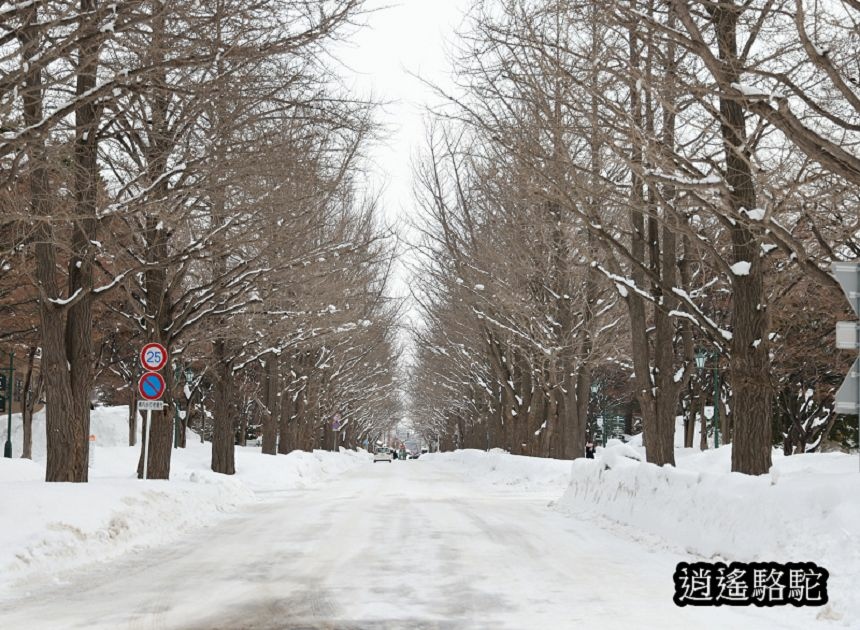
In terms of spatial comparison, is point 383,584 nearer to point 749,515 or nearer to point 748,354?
point 749,515

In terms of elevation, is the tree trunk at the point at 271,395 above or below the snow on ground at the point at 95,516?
above

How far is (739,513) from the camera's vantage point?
9.88m

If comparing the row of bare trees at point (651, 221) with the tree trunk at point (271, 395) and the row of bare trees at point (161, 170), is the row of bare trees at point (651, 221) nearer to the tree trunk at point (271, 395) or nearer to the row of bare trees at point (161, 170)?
the row of bare trees at point (161, 170)

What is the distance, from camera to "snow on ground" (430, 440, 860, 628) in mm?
7800

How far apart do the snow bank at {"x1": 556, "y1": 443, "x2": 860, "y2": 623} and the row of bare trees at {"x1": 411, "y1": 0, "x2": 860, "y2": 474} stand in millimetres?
1773

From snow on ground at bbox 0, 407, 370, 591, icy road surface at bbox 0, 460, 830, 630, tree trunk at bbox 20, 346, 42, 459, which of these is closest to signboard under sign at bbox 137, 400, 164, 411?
snow on ground at bbox 0, 407, 370, 591

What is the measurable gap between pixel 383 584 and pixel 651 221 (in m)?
12.5

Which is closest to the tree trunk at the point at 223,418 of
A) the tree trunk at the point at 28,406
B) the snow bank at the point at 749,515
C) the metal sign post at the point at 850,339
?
the tree trunk at the point at 28,406

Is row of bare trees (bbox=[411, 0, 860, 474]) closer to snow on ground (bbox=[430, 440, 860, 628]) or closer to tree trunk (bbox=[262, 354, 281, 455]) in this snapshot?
snow on ground (bbox=[430, 440, 860, 628])

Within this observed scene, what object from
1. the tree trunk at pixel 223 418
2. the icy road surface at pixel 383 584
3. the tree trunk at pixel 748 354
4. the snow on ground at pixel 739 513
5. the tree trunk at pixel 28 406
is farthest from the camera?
the tree trunk at pixel 28 406

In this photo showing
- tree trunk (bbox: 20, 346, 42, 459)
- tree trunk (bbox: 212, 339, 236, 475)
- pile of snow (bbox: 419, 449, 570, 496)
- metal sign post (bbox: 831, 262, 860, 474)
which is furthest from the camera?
tree trunk (bbox: 20, 346, 42, 459)

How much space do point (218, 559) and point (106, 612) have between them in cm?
322

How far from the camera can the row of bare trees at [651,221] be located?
1111cm

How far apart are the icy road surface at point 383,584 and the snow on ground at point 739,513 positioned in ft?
1.31
